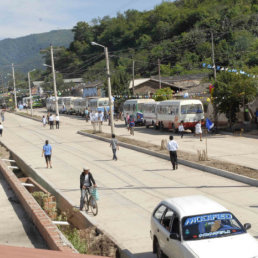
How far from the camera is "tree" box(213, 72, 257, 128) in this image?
32375 millimetres

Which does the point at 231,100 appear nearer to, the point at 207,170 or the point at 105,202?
the point at 207,170

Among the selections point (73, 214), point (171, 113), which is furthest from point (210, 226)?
point (171, 113)

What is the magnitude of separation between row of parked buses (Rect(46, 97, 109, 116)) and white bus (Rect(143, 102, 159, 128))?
1194 cm

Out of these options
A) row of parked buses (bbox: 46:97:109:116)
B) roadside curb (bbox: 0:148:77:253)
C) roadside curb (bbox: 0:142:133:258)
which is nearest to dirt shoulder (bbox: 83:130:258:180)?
roadside curb (bbox: 0:142:133:258)

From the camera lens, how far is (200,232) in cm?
818

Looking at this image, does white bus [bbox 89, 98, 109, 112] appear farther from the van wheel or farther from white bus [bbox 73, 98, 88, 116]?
the van wheel

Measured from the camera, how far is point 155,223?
950cm

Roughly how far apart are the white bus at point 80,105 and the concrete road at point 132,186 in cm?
3376

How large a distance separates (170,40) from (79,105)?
187 feet

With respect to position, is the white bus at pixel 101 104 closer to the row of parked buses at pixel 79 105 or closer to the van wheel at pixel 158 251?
the row of parked buses at pixel 79 105

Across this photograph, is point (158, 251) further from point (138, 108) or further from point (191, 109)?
point (138, 108)

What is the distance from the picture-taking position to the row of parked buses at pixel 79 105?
57469mm

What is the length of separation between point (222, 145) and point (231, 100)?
6.56 m

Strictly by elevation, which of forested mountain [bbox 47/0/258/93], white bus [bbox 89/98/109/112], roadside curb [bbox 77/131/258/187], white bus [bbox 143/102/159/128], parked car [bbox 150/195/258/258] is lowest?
roadside curb [bbox 77/131/258/187]
